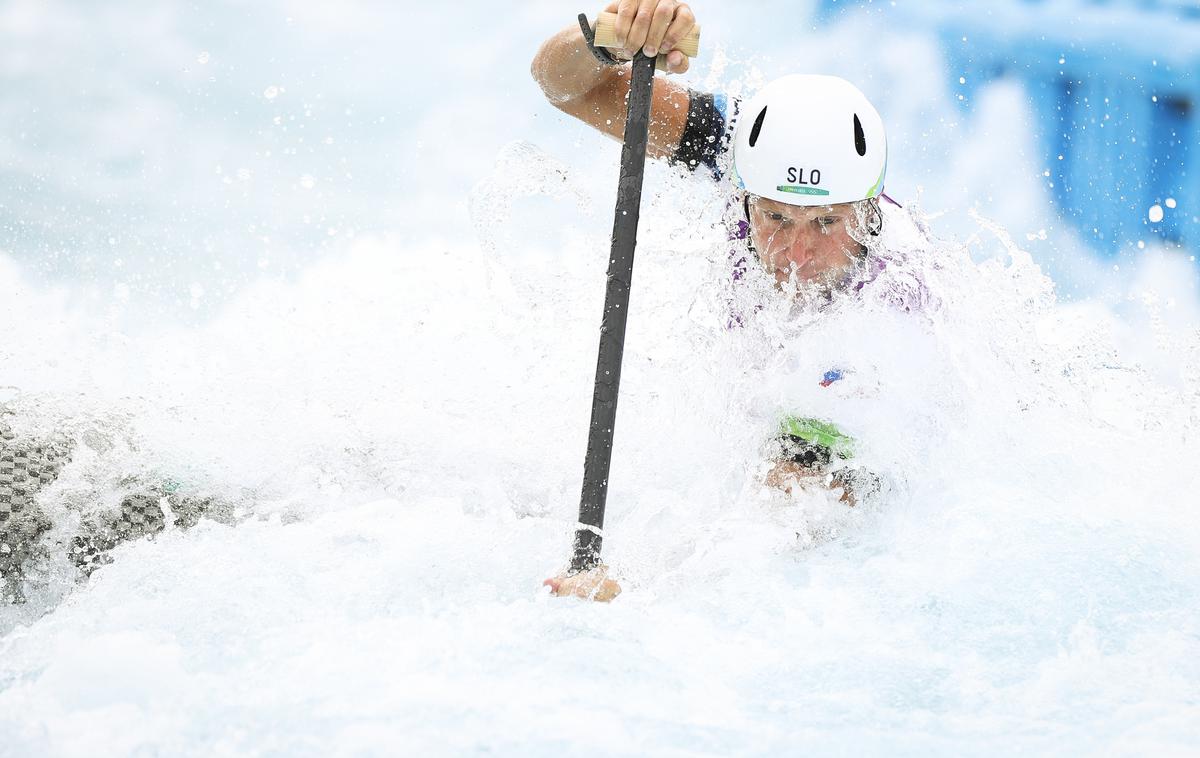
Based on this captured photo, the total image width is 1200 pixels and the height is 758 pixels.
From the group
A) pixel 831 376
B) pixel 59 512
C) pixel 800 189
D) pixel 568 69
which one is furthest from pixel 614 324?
pixel 59 512

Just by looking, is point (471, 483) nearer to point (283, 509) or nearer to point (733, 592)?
Result: point (283, 509)

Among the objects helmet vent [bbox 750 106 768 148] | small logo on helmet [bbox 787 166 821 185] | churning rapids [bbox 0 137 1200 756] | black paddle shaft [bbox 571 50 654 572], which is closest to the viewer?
churning rapids [bbox 0 137 1200 756]

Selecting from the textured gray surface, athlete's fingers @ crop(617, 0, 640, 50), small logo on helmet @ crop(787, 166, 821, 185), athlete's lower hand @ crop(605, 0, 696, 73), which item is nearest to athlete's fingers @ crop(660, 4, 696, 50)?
athlete's lower hand @ crop(605, 0, 696, 73)

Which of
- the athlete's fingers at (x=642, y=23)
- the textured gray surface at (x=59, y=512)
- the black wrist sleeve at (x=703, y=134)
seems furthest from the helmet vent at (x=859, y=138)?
the textured gray surface at (x=59, y=512)

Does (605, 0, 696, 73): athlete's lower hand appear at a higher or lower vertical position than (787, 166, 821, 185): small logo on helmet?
higher

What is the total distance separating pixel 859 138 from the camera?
Result: 4.01 m

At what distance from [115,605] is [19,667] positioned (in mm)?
414

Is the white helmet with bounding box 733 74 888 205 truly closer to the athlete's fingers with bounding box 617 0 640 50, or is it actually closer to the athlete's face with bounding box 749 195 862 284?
the athlete's face with bounding box 749 195 862 284

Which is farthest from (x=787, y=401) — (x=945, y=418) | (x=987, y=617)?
(x=987, y=617)

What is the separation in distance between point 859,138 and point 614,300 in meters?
1.39

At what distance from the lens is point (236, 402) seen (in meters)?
4.71

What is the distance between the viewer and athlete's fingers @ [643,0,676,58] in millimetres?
3523

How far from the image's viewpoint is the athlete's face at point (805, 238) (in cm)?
409

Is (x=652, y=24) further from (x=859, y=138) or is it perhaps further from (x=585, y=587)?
(x=585, y=587)
